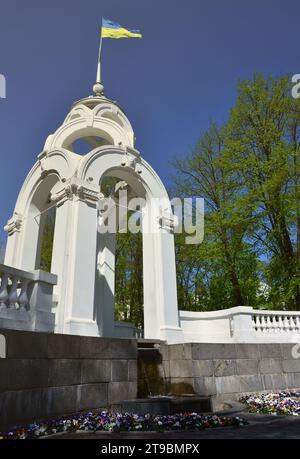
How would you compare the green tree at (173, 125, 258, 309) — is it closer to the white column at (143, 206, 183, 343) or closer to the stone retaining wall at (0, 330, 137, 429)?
the white column at (143, 206, 183, 343)

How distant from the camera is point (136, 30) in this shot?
1397 centimetres

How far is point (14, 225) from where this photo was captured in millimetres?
11281

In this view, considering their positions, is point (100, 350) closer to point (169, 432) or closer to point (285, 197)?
point (169, 432)

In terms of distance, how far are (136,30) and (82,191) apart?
8.69 meters

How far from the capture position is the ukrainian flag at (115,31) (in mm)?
13727

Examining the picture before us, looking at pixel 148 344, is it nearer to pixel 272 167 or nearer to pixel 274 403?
pixel 274 403

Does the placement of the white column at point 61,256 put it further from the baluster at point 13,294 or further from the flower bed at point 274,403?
the flower bed at point 274,403

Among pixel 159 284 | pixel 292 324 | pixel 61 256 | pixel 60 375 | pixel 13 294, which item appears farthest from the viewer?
pixel 292 324

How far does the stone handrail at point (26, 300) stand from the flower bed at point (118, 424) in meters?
1.81

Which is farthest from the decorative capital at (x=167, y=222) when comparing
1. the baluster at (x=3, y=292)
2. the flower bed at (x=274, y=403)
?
the baluster at (x=3, y=292)

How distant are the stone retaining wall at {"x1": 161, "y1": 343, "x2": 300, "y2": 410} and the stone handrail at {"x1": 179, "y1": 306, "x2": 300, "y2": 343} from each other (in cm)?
123
